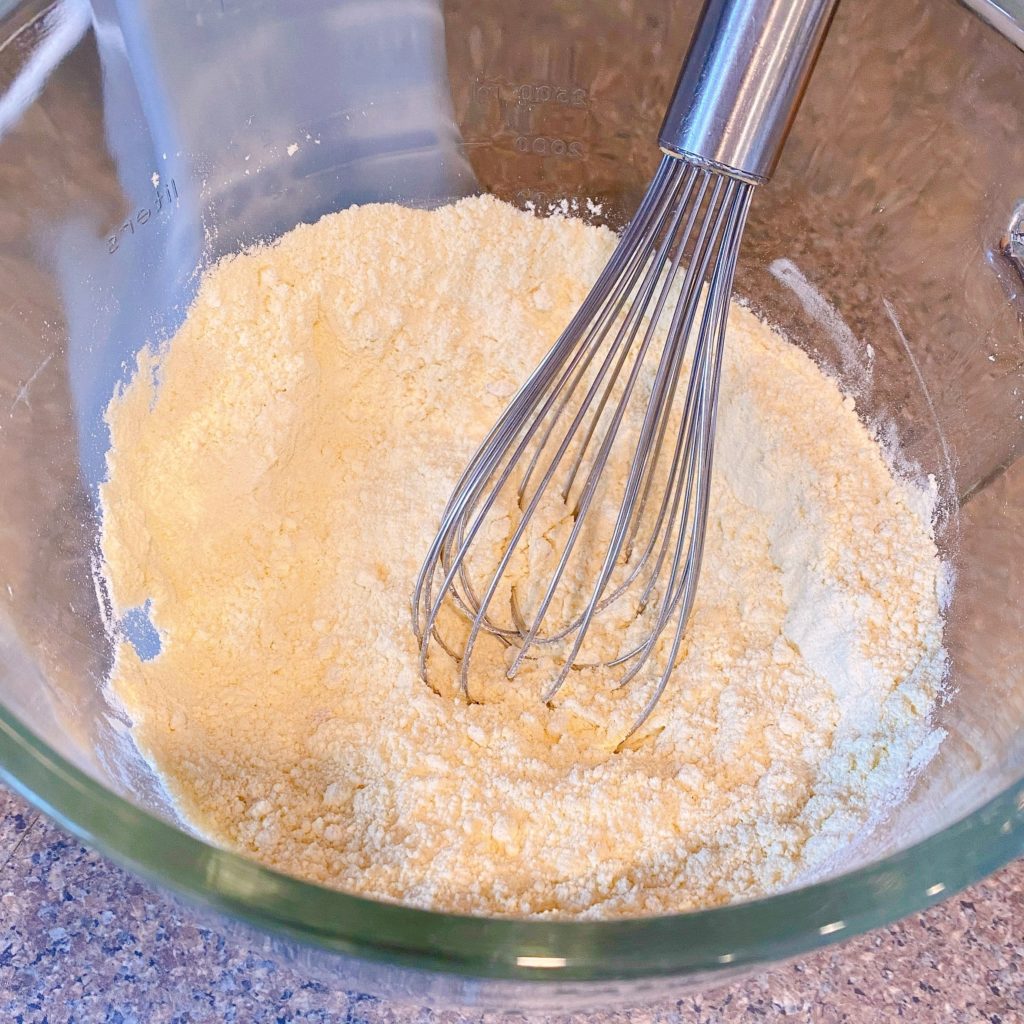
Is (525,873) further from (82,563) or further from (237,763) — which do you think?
(82,563)

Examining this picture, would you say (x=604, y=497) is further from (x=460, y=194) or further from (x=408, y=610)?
(x=460, y=194)

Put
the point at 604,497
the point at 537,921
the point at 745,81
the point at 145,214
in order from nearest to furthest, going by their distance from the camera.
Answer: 1. the point at 537,921
2. the point at 745,81
3. the point at 145,214
4. the point at 604,497

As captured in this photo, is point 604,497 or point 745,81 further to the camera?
point 604,497

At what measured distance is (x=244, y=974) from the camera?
2.17 feet

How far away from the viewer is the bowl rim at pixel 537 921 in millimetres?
435

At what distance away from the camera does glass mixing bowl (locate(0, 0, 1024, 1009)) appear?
1.90 feet

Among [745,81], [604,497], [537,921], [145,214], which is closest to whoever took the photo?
[537,921]

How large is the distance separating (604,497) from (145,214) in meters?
0.46

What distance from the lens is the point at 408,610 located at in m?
0.82

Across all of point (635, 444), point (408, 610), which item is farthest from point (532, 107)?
point (408, 610)

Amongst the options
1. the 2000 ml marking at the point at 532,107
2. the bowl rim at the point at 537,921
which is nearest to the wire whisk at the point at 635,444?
the 2000 ml marking at the point at 532,107

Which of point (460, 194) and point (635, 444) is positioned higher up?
point (460, 194)

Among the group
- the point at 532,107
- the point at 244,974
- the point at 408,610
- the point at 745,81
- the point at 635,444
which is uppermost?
the point at 745,81

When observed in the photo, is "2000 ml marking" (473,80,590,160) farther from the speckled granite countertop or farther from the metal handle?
the speckled granite countertop
